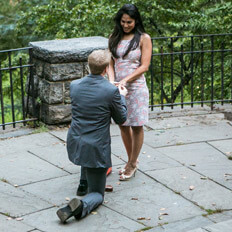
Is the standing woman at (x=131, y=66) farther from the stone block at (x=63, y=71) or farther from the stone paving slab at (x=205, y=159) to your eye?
the stone block at (x=63, y=71)

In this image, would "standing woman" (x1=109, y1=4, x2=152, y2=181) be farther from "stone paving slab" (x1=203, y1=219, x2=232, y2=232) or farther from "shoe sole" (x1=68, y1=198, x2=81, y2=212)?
"stone paving slab" (x1=203, y1=219, x2=232, y2=232)

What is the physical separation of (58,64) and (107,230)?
128 inches

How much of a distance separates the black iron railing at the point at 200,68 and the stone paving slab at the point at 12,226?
4.01 metres

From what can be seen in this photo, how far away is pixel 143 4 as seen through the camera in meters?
11.4

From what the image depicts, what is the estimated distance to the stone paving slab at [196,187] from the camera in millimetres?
5098

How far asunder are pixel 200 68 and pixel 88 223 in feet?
22.6

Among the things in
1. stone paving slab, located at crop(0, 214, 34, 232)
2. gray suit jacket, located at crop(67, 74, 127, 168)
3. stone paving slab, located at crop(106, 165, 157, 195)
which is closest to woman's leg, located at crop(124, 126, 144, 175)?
stone paving slab, located at crop(106, 165, 157, 195)

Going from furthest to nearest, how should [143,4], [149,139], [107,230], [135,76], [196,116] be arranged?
[143,4] < [196,116] < [149,139] < [135,76] < [107,230]

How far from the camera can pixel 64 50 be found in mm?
7164

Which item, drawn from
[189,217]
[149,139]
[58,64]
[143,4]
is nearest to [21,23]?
[143,4]

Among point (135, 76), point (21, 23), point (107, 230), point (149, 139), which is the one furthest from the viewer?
point (21, 23)

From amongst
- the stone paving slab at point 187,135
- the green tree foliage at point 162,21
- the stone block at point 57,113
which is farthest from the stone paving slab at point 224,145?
the green tree foliage at point 162,21

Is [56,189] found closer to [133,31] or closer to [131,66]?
[131,66]

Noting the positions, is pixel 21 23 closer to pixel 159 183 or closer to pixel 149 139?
pixel 149 139
